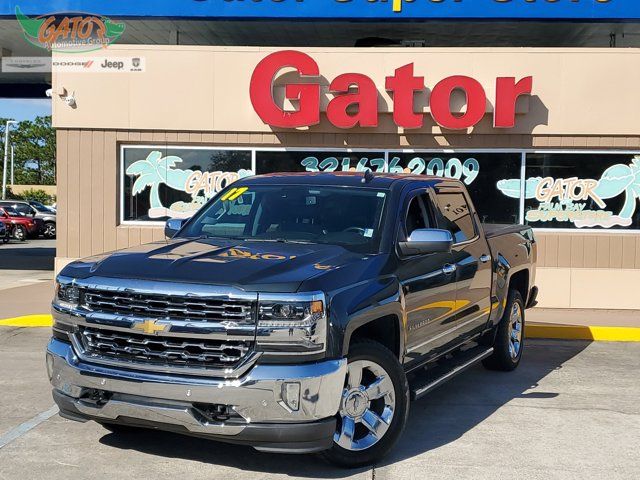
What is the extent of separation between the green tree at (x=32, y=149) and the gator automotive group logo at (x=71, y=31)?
7380 cm

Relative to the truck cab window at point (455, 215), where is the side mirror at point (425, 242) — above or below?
below

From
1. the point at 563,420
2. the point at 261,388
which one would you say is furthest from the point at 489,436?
the point at 261,388

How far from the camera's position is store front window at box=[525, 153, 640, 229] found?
12406 mm

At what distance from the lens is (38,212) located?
113 ft

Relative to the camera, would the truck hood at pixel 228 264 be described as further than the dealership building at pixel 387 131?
No

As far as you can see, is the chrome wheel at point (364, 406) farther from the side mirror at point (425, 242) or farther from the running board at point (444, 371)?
the side mirror at point (425, 242)

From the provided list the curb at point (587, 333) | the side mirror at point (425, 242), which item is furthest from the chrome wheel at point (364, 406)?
the curb at point (587, 333)

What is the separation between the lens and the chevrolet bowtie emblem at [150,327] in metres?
4.57

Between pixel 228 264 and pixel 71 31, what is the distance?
422 inches

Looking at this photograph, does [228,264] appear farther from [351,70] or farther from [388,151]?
[351,70]

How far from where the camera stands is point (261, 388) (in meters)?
4.36

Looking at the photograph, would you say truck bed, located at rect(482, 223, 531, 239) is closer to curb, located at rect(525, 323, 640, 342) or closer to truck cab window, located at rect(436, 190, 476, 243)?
truck cab window, located at rect(436, 190, 476, 243)

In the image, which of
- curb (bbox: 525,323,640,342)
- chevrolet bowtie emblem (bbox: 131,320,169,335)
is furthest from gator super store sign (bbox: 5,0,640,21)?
chevrolet bowtie emblem (bbox: 131,320,169,335)

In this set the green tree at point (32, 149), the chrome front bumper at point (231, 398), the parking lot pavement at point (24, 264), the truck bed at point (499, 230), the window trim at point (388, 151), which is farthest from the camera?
the green tree at point (32, 149)
